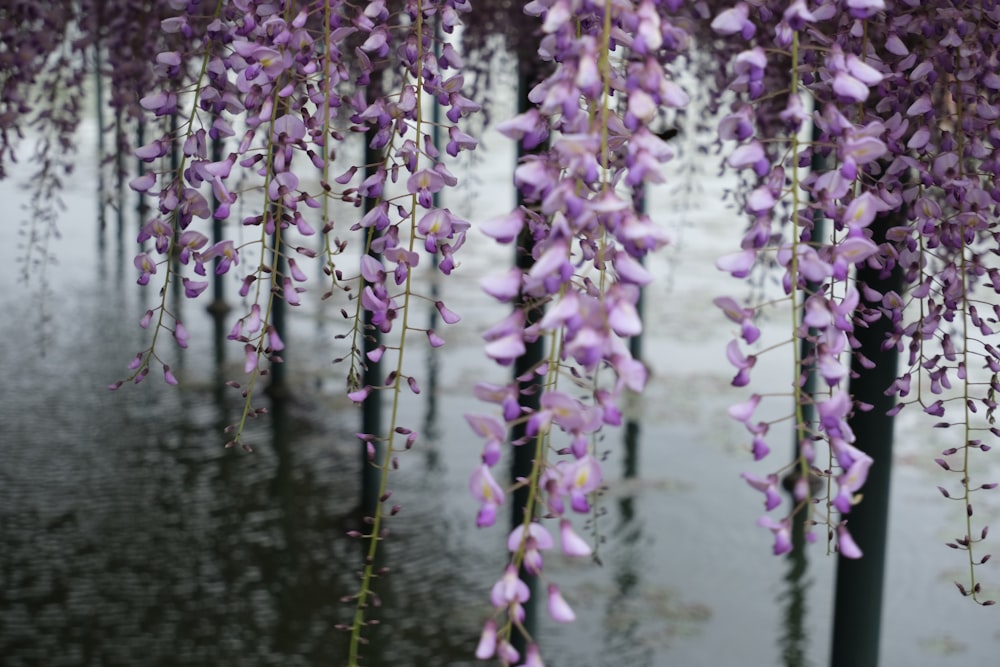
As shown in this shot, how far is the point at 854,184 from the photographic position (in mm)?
1139

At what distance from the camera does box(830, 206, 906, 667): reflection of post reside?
191cm

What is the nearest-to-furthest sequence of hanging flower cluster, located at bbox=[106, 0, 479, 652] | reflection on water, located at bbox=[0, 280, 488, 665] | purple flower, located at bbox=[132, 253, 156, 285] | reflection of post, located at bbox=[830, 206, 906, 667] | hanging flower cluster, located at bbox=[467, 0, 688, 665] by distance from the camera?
1. hanging flower cluster, located at bbox=[467, 0, 688, 665]
2. hanging flower cluster, located at bbox=[106, 0, 479, 652]
3. purple flower, located at bbox=[132, 253, 156, 285]
4. reflection of post, located at bbox=[830, 206, 906, 667]
5. reflection on water, located at bbox=[0, 280, 488, 665]

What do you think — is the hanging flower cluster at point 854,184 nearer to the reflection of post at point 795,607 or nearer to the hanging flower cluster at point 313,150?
the hanging flower cluster at point 313,150

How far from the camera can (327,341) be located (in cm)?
585

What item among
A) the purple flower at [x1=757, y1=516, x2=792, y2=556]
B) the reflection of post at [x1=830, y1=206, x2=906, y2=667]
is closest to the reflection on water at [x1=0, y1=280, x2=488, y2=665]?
the reflection of post at [x1=830, y1=206, x2=906, y2=667]

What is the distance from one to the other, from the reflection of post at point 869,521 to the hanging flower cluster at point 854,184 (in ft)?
1.34

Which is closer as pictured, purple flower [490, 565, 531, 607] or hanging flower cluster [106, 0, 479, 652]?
purple flower [490, 565, 531, 607]

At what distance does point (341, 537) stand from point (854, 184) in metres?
2.77

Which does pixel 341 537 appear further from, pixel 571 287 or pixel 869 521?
pixel 571 287

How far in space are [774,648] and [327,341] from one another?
322 cm

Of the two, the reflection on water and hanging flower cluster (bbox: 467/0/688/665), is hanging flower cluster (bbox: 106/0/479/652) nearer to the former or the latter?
hanging flower cluster (bbox: 467/0/688/665)

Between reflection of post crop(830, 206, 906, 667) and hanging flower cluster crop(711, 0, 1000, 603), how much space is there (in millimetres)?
408

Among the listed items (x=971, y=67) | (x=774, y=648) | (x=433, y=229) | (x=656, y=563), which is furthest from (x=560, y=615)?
(x=656, y=563)

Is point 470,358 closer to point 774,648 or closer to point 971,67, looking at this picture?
point 774,648
